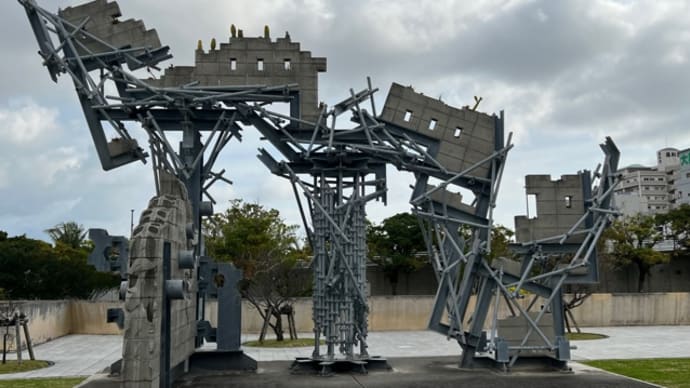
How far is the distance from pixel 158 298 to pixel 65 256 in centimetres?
3999

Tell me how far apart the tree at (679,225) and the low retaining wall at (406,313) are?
70.0 ft

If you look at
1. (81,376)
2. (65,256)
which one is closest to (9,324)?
(81,376)

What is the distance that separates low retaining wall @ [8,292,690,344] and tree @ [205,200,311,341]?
63.5 inches

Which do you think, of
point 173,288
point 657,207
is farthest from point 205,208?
point 657,207

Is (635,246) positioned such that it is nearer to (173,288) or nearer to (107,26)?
(107,26)

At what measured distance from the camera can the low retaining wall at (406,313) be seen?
3391cm

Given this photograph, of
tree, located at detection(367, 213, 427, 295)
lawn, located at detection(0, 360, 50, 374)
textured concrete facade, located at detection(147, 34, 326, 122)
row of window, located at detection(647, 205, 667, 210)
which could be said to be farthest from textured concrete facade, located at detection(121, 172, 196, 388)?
row of window, located at detection(647, 205, 667, 210)

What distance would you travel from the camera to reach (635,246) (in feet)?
184

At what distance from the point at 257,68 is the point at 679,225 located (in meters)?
51.2

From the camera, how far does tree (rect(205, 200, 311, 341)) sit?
32122mm

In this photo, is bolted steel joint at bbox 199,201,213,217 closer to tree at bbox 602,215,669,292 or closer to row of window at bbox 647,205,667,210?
tree at bbox 602,215,669,292

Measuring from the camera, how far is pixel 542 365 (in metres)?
17.0

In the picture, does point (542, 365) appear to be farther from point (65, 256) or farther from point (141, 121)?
point (65, 256)

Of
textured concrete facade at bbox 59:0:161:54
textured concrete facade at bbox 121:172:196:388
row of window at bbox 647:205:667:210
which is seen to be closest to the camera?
textured concrete facade at bbox 121:172:196:388
